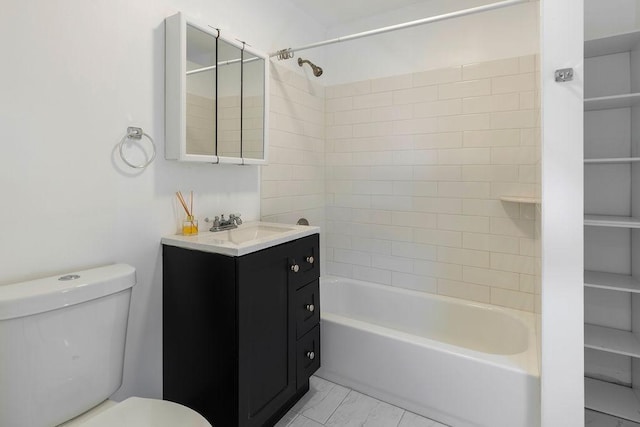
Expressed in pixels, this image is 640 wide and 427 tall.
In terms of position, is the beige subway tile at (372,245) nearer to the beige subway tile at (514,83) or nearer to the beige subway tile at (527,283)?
the beige subway tile at (527,283)

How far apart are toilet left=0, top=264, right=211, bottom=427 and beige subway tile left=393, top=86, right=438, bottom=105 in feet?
7.05

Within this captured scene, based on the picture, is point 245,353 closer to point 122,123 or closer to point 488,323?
point 122,123

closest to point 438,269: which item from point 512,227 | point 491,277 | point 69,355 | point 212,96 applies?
point 491,277

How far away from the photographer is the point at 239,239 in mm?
1674

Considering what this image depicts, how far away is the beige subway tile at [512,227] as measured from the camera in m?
2.17

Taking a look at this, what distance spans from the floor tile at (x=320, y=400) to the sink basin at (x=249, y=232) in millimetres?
1009

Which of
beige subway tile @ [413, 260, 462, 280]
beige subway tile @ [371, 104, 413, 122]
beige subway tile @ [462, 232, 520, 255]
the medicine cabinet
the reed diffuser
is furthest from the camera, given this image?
beige subway tile @ [371, 104, 413, 122]

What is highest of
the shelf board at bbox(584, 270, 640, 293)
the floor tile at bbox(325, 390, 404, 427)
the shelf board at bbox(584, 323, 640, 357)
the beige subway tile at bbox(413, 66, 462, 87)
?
the beige subway tile at bbox(413, 66, 462, 87)

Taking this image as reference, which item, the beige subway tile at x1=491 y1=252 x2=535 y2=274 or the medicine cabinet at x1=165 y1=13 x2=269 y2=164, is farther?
the beige subway tile at x1=491 y1=252 x2=535 y2=274

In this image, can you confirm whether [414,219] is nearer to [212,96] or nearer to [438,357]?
[438,357]

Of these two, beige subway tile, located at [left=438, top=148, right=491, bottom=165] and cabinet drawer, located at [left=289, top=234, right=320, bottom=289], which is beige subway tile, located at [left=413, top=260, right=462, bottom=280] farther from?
cabinet drawer, located at [left=289, top=234, right=320, bottom=289]

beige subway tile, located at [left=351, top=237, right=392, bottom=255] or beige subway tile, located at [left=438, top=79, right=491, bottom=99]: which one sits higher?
beige subway tile, located at [left=438, top=79, right=491, bottom=99]

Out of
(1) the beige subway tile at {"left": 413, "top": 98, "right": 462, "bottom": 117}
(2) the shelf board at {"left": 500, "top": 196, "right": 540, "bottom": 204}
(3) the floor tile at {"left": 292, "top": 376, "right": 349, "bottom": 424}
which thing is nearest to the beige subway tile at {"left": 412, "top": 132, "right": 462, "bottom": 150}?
(1) the beige subway tile at {"left": 413, "top": 98, "right": 462, "bottom": 117}

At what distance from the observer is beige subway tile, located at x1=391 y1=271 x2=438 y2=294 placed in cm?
253
